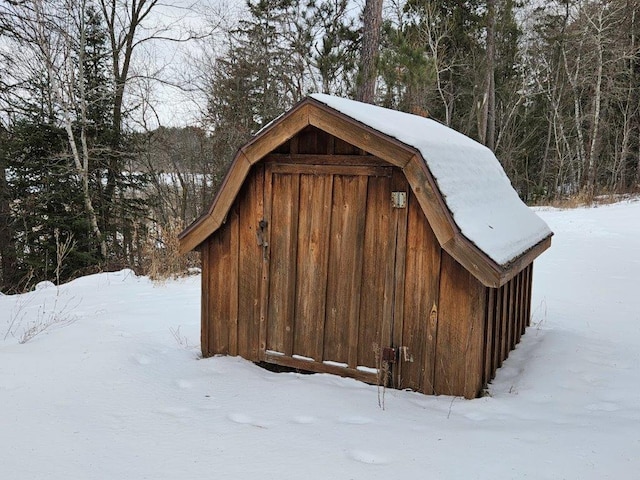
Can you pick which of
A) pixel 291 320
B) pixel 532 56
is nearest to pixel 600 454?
pixel 291 320

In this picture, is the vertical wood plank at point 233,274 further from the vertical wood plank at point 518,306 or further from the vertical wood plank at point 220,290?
the vertical wood plank at point 518,306

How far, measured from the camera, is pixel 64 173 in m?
13.4

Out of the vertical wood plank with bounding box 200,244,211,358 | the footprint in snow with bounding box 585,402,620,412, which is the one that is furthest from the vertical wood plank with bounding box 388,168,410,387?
the vertical wood plank with bounding box 200,244,211,358

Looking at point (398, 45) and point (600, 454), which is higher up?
point (398, 45)

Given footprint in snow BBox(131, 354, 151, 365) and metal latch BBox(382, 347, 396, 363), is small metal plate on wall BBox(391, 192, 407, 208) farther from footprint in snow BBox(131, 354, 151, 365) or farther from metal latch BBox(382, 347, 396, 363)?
footprint in snow BBox(131, 354, 151, 365)

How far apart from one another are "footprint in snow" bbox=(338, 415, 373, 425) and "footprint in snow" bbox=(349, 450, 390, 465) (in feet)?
1.29

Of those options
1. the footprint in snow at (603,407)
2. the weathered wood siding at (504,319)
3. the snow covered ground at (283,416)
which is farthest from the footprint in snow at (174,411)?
the footprint in snow at (603,407)

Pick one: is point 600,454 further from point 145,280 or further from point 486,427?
point 145,280

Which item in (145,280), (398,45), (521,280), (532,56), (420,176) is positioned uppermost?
(532,56)

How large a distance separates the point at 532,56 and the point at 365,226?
24379mm

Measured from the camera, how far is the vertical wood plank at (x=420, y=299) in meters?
3.77

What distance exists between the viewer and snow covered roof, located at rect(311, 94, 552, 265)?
3.59 meters

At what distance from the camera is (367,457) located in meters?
2.86

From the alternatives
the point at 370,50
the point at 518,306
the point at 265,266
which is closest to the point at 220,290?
the point at 265,266
